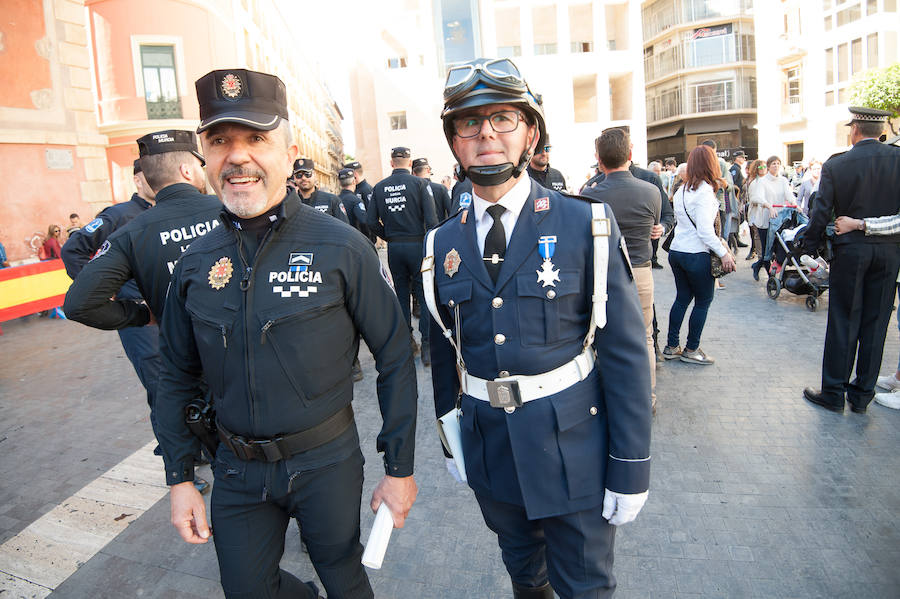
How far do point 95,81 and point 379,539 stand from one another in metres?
24.5

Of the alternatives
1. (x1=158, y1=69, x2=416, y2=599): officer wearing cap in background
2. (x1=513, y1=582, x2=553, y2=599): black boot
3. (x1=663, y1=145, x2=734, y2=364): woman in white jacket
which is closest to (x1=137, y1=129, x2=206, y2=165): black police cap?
(x1=158, y1=69, x2=416, y2=599): officer wearing cap in background

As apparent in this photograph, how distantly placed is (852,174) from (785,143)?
132ft

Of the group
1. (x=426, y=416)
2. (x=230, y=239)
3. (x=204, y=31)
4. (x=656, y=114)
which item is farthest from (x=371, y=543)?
(x=656, y=114)

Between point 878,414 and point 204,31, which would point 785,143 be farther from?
point 878,414

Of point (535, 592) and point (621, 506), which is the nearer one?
point (621, 506)

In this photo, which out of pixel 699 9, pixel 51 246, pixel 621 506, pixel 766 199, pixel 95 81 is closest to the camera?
pixel 621 506

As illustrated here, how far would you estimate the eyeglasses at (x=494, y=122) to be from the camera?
1.95 metres

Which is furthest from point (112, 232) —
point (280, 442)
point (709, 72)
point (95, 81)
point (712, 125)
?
point (709, 72)

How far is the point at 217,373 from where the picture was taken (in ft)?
6.78

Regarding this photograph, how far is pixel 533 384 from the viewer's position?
1.91m

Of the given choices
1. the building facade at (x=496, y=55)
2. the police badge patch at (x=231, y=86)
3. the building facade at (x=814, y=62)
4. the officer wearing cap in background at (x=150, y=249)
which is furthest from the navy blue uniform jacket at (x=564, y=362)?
the building facade at (x=814, y=62)

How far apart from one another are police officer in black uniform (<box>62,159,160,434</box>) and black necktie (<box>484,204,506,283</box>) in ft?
9.77

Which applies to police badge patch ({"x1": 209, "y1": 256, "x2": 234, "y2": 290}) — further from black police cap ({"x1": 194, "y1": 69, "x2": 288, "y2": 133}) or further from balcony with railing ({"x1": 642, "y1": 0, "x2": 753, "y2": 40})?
balcony with railing ({"x1": 642, "y1": 0, "x2": 753, "y2": 40})

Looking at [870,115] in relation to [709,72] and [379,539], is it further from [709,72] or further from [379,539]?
[709,72]
